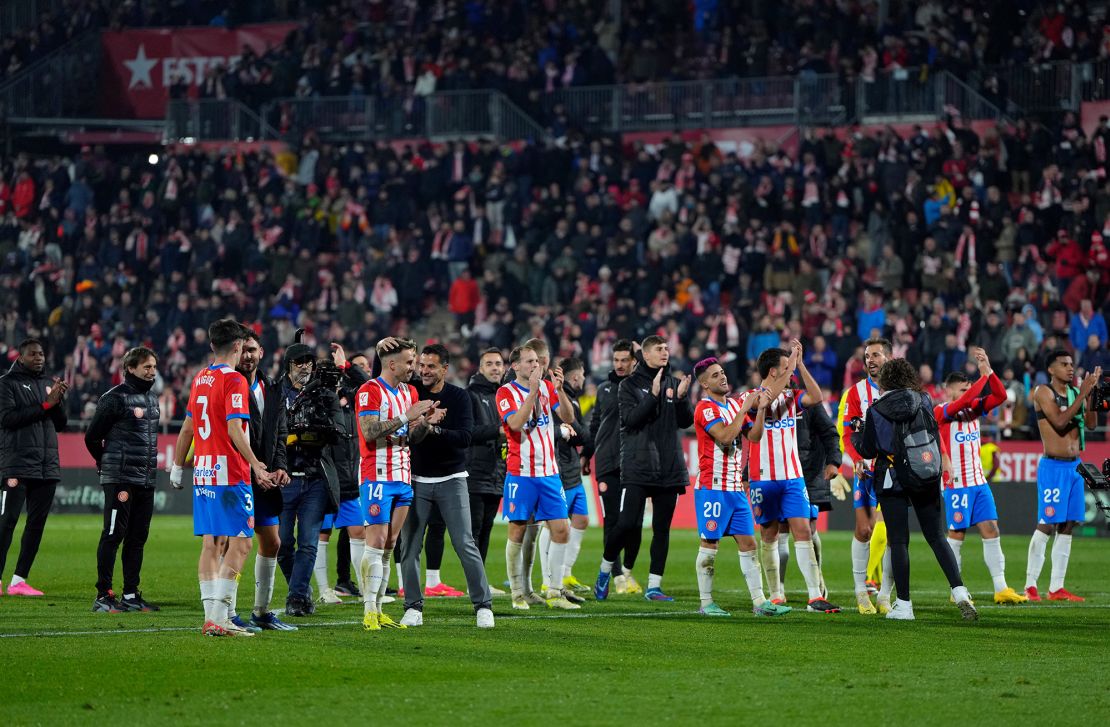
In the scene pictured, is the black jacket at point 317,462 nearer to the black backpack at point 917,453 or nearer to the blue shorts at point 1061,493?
the black backpack at point 917,453

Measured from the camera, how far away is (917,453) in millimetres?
12984

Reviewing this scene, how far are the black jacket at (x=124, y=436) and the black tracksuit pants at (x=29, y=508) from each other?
5.26 ft

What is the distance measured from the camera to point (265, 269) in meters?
37.0

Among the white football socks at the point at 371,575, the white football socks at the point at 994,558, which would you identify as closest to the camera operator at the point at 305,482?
the white football socks at the point at 371,575

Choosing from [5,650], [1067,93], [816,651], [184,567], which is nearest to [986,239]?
[1067,93]

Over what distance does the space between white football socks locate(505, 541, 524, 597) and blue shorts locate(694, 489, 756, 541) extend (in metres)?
1.72

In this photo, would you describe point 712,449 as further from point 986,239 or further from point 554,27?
point 554,27

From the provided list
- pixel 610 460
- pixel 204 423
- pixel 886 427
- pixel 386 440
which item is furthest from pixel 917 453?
pixel 204 423

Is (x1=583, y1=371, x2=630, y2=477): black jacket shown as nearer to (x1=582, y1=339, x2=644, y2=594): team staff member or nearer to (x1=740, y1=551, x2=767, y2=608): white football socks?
(x1=582, y1=339, x2=644, y2=594): team staff member

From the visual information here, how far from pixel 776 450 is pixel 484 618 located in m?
3.26

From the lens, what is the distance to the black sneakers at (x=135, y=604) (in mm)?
14086

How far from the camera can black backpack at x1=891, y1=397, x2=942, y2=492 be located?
1295 centimetres

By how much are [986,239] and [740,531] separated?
17.6 meters

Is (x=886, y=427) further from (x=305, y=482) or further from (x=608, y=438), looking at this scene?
(x=305, y=482)
